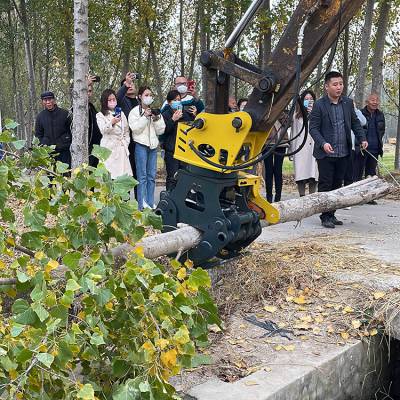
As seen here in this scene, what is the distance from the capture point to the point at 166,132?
8648 mm

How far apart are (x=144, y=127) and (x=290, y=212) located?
9.96 feet

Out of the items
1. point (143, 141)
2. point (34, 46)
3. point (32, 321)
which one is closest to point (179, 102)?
point (143, 141)

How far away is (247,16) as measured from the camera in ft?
15.0

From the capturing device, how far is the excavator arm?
14.8 feet

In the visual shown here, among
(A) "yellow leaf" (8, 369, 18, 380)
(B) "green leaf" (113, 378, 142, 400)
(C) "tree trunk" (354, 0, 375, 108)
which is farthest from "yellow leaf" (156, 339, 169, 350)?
(C) "tree trunk" (354, 0, 375, 108)

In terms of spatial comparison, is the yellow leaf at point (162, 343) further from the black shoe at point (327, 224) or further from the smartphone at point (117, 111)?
the smartphone at point (117, 111)

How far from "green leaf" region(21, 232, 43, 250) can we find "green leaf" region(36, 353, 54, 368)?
888mm

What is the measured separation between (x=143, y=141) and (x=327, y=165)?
245 centimetres

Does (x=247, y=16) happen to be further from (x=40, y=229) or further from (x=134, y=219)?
(x=40, y=229)

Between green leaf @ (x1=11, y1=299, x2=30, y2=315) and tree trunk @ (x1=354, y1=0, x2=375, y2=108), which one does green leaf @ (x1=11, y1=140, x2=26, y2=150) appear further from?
tree trunk @ (x1=354, y1=0, x2=375, y2=108)

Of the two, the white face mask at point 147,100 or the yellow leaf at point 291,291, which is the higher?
the white face mask at point 147,100

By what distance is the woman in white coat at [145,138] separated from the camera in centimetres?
788

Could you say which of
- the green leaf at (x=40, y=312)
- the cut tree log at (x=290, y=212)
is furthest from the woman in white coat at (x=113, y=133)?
the green leaf at (x=40, y=312)

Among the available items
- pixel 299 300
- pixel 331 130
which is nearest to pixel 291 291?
pixel 299 300
